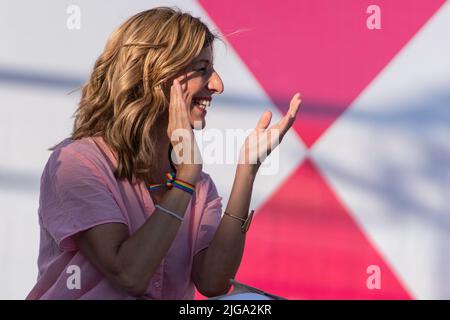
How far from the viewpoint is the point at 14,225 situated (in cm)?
235

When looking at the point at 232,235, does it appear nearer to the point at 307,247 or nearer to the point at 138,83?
the point at 138,83

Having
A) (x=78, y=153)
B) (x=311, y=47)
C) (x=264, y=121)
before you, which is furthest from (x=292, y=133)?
(x=78, y=153)

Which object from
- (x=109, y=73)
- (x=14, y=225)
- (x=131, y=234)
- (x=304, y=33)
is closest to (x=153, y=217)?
(x=131, y=234)

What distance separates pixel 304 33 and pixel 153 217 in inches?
50.3

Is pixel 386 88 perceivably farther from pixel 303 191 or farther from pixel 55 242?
pixel 55 242

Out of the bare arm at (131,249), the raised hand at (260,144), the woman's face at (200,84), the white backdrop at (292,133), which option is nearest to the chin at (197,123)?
the woman's face at (200,84)

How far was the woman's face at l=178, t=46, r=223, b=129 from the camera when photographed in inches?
61.9

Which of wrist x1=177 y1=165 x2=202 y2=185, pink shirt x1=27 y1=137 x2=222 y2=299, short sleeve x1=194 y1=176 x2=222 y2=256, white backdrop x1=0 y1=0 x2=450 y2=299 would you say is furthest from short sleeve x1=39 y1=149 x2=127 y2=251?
white backdrop x1=0 y1=0 x2=450 y2=299

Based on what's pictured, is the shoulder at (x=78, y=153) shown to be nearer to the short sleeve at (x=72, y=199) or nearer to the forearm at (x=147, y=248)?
the short sleeve at (x=72, y=199)

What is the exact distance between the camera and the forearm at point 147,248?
1373 millimetres

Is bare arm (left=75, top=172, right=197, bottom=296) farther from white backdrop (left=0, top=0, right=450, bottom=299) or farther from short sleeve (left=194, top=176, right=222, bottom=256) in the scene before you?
white backdrop (left=0, top=0, right=450, bottom=299)

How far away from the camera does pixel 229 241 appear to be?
5.26 feet

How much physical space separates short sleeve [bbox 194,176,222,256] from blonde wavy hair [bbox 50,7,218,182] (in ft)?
0.55

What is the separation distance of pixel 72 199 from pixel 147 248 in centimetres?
18
